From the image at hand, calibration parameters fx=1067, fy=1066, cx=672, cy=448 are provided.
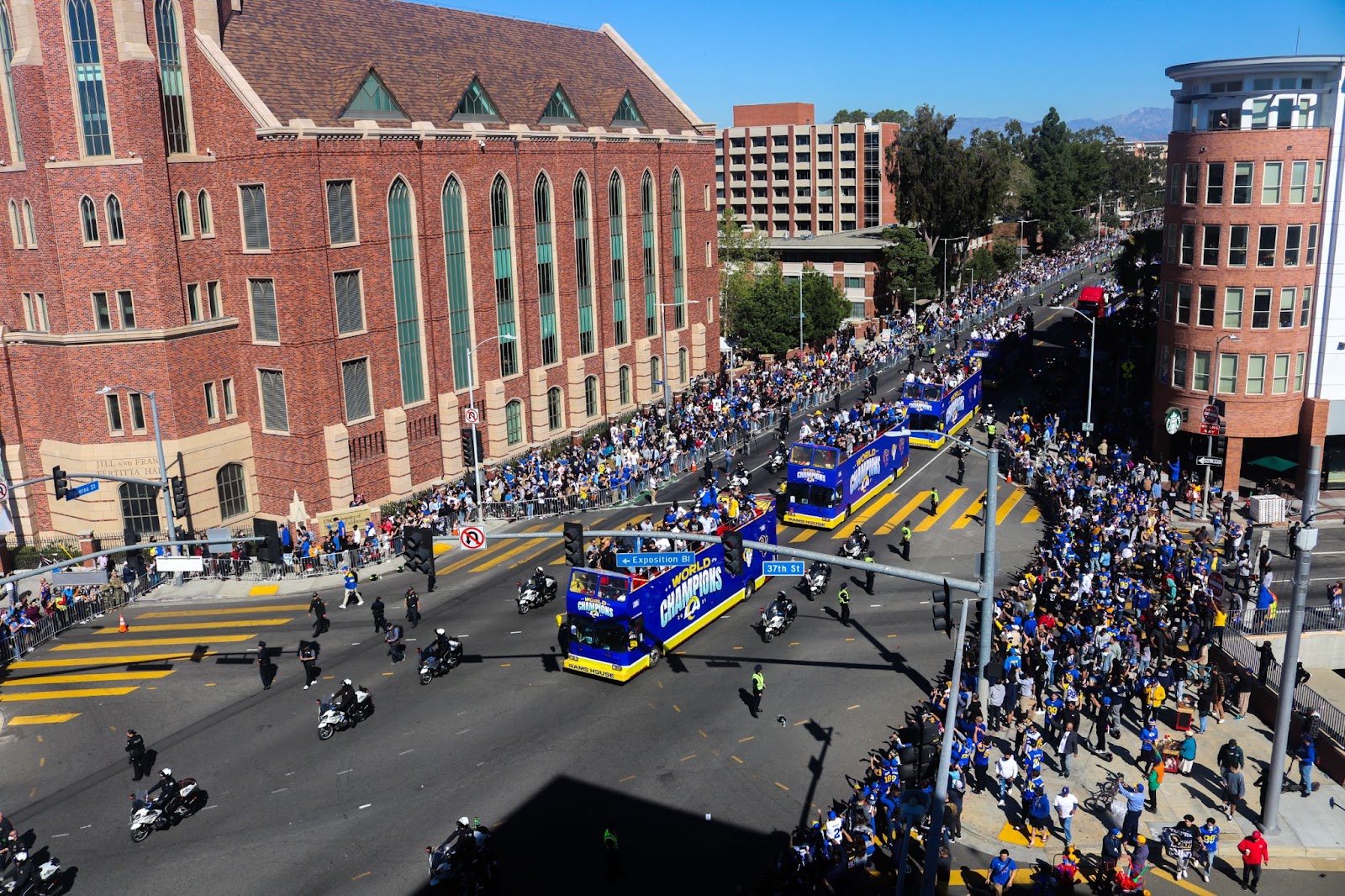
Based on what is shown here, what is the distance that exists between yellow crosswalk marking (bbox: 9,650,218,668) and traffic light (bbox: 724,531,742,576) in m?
22.2

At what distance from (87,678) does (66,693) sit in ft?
3.68

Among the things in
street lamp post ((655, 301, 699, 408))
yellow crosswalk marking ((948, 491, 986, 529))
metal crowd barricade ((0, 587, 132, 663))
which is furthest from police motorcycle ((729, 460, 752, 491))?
metal crowd barricade ((0, 587, 132, 663))

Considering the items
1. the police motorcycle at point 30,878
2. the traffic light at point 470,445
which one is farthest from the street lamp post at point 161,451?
the police motorcycle at point 30,878

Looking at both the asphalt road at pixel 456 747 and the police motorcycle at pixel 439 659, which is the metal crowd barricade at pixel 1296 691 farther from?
the police motorcycle at pixel 439 659

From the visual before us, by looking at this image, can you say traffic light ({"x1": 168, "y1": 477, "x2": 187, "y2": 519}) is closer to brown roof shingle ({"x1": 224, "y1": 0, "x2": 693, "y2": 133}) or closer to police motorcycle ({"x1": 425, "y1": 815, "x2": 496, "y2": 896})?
brown roof shingle ({"x1": 224, "y1": 0, "x2": 693, "y2": 133})

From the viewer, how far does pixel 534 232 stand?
59719 millimetres

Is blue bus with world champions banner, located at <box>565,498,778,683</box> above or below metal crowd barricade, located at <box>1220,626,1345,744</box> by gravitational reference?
above

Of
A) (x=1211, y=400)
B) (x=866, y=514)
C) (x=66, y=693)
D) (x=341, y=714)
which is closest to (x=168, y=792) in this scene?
(x=341, y=714)

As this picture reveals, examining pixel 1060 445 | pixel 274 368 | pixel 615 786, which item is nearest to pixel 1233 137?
pixel 1060 445

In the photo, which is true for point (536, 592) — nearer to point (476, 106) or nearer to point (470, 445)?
point (470, 445)

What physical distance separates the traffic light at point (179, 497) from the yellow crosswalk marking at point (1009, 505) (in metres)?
33.4

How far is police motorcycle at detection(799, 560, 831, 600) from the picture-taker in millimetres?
38156

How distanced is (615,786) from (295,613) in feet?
61.0

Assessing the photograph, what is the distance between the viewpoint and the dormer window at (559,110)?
62125 mm
